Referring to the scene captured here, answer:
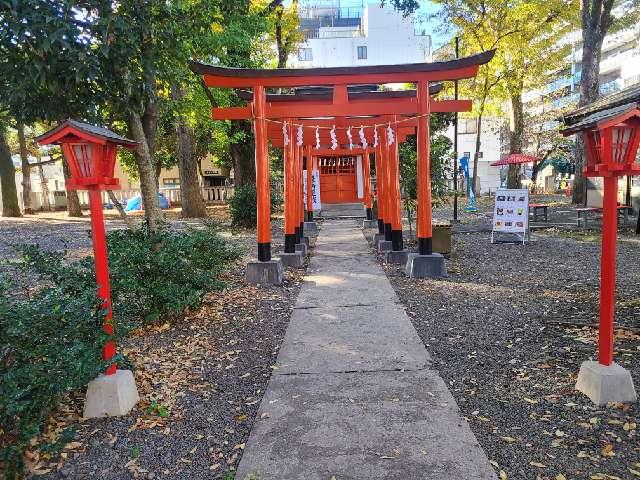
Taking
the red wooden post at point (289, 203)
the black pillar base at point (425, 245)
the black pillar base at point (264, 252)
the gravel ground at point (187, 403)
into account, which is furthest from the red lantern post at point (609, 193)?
the red wooden post at point (289, 203)

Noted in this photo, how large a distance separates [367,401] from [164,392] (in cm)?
178

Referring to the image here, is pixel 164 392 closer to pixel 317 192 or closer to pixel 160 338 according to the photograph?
pixel 160 338

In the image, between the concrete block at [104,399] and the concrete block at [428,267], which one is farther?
the concrete block at [428,267]

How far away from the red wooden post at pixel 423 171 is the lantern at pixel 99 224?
18.9 feet

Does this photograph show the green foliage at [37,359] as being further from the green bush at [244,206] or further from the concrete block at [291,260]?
the green bush at [244,206]

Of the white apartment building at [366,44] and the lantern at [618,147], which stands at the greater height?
the white apartment building at [366,44]

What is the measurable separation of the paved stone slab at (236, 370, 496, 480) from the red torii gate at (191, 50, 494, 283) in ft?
14.7

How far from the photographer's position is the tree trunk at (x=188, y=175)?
780 inches

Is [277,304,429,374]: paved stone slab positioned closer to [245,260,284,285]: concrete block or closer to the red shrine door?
[245,260,284,285]: concrete block

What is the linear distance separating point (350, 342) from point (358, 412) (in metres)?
1.65

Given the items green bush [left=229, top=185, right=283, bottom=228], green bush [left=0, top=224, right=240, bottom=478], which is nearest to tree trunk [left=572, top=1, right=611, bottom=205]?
green bush [left=229, top=185, right=283, bottom=228]

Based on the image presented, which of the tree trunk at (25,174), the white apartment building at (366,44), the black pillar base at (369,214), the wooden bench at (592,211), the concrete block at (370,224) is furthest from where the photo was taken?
the white apartment building at (366,44)

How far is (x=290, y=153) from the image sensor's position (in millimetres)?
10656

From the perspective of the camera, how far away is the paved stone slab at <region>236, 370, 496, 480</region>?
2934 mm
